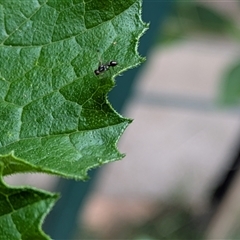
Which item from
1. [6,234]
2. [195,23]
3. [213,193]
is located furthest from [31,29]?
[213,193]

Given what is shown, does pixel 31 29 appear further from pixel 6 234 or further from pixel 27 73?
pixel 6 234

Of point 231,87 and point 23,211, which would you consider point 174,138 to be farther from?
point 23,211

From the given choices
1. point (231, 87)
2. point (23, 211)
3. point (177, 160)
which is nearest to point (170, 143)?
point (177, 160)

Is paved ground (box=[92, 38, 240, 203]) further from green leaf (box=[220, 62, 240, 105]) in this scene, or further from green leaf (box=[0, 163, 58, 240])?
green leaf (box=[0, 163, 58, 240])

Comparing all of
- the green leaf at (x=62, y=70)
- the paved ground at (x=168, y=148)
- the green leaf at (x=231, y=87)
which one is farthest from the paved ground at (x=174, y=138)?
the green leaf at (x=62, y=70)

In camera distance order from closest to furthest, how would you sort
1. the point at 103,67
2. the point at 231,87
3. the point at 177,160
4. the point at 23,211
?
the point at 23,211, the point at 103,67, the point at 231,87, the point at 177,160

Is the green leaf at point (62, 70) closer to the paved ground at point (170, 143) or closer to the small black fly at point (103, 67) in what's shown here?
the small black fly at point (103, 67)
